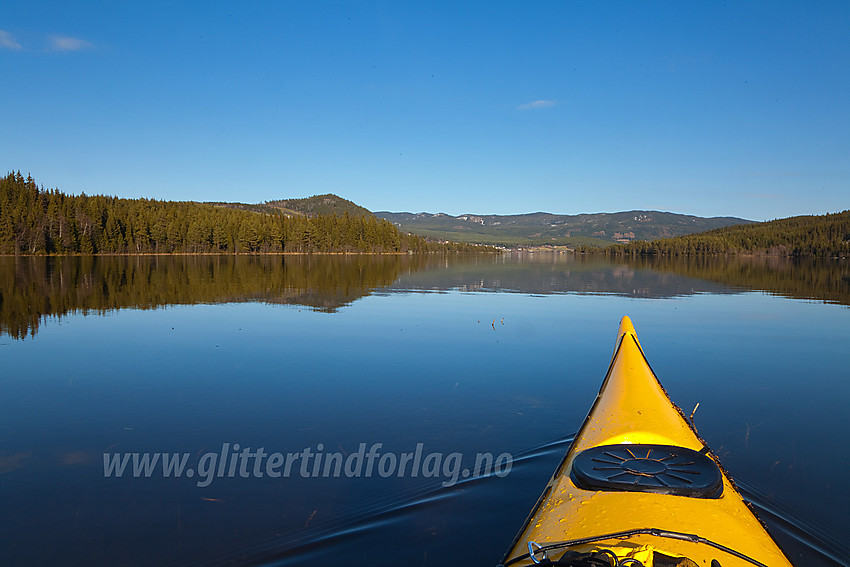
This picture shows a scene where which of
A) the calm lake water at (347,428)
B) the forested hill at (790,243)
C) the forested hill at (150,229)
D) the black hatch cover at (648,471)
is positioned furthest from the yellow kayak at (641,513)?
the forested hill at (790,243)

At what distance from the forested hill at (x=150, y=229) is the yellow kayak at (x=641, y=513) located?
121172 millimetres

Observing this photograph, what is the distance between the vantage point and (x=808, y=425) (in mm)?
10422

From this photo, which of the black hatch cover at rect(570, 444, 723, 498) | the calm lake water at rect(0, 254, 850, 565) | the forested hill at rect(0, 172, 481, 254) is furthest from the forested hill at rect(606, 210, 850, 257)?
the black hatch cover at rect(570, 444, 723, 498)

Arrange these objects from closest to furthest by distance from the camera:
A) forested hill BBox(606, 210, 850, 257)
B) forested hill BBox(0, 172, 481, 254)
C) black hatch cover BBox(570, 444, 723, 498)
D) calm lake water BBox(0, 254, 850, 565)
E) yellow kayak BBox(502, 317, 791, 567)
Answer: yellow kayak BBox(502, 317, 791, 567) < black hatch cover BBox(570, 444, 723, 498) < calm lake water BBox(0, 254, 850, 565) < forested hill BBox(0, 172, 481, 254) < forested hill BBox(606, 210, 850, 257)

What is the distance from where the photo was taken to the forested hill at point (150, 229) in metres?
101

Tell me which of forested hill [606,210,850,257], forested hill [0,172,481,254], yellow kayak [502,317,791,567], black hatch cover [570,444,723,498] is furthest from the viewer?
forested hill [606,210,850,257]

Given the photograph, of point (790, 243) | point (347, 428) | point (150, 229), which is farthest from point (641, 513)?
point (790, 243)

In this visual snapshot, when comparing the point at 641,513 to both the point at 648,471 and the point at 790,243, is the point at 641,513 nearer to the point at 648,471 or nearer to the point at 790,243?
the point at 648,471

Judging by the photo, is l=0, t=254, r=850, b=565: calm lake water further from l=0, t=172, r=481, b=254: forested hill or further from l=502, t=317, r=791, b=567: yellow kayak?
l=0, t=172, r=481, b=254: forested hill

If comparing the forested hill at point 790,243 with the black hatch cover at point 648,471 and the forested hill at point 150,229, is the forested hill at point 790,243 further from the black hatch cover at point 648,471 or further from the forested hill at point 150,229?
the black hatch cover at point 648,471

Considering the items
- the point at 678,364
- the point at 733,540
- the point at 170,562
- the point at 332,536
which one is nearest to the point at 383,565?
the point at 332,536

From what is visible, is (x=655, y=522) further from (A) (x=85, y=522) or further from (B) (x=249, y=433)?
(B) (x=249, y=433)

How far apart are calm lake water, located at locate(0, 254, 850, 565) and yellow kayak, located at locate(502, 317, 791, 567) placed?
160 centimetres

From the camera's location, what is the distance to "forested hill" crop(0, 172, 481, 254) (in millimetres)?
101000
